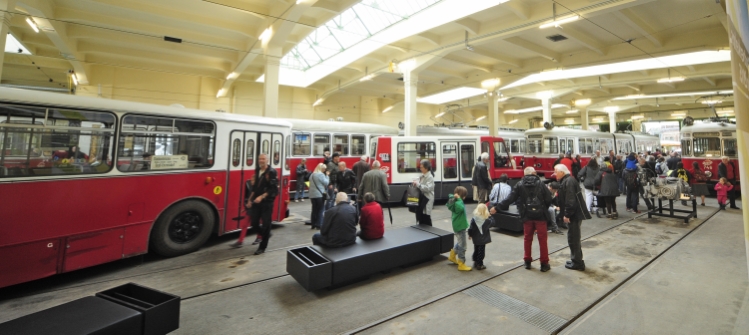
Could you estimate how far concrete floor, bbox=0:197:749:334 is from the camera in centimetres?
315

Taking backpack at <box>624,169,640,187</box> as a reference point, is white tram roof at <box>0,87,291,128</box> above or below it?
above

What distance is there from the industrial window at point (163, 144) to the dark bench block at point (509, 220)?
21.0 feet

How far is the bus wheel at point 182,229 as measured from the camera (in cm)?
499

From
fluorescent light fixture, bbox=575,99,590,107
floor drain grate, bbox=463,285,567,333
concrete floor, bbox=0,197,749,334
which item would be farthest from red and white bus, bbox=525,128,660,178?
floor drain grate, bbox=463,285,567,333

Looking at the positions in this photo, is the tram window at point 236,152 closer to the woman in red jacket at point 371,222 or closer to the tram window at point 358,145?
the woman in red jacket at point 371,222

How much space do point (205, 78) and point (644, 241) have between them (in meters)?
21.6

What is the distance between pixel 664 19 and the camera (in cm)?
1023

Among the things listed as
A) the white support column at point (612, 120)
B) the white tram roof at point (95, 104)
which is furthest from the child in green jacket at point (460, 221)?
the white support column at point (612, 120)

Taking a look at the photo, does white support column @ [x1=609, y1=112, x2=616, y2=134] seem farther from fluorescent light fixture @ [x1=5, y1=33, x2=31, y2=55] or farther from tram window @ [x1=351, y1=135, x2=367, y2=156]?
fluorescent light fixture @ [x1=5, y1=33, x2=31, y2=55]

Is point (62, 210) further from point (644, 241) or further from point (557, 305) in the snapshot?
point (644, 241)

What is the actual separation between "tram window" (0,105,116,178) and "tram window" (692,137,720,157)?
62.8 feet

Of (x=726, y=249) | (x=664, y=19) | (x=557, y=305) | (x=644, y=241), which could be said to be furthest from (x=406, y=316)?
(x=664, y=19)

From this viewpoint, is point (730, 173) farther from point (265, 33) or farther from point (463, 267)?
point (265, 33)

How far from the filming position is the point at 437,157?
10023 mm
